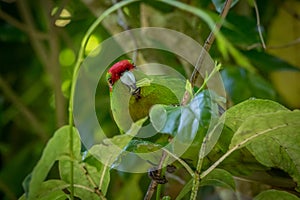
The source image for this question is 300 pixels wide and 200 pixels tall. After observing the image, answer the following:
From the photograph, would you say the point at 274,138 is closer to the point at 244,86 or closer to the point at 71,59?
the point at 244,86

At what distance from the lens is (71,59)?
110 cm

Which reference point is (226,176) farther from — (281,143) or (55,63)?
(55,63)

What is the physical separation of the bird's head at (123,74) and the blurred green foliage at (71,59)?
0.10m

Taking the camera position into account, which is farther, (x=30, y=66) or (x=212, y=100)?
(x=30, y=66)

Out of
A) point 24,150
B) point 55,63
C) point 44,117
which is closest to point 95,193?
point 55,63

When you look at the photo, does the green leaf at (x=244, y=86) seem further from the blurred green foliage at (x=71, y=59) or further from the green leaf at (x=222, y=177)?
the green leaf at (x=222, y=177)

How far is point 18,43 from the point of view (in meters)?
1.18

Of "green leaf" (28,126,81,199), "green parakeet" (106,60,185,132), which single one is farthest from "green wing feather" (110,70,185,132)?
"green leaf" (28,126,81,199)

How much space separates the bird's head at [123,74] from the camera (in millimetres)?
520

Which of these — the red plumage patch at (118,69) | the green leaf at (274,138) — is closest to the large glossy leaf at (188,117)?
the green leaf at (274,138)

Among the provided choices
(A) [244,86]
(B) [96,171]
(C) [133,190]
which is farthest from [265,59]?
(B) [96,171]

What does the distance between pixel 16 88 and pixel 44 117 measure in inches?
4.3

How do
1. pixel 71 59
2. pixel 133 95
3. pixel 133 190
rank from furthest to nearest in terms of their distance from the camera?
pixel 71 59
pixel 133 190
pixel 133 95

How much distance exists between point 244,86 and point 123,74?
32 centimetres
